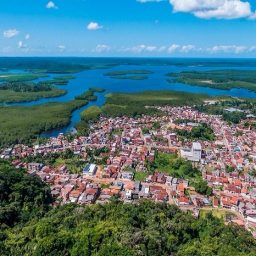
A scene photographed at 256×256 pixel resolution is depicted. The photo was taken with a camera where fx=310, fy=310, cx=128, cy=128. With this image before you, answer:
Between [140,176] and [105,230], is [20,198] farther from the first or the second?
[140,176]

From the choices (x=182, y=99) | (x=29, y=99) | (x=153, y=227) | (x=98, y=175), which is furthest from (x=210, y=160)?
(x=29, y=99)

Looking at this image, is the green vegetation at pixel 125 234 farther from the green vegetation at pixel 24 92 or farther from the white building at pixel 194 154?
the green vegetation at pixel 24 92

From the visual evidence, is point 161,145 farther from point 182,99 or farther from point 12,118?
point 182,99

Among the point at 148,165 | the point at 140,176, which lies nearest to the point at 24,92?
the point at 148,165

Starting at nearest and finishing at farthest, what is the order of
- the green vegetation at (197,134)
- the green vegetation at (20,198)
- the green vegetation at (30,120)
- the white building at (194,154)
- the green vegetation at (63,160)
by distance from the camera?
the green vegetation at (20,198), the green vegetation at (63,160), the white building at (194,154), the green vegetation at (30,120), the green vegetation at (197,134)

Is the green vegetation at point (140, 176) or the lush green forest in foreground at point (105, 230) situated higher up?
the lush green forest in foreground at point (105, 230)

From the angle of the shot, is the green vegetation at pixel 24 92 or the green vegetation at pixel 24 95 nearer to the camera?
the green vegetation at pixel 24 95

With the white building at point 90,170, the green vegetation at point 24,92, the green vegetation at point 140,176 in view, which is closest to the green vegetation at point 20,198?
the white building at point 90,170
